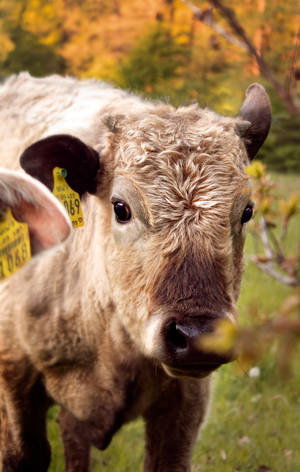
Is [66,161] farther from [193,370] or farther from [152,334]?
[193,370]

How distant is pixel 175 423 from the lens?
3.17 meters

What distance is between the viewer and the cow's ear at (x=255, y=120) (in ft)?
9.96

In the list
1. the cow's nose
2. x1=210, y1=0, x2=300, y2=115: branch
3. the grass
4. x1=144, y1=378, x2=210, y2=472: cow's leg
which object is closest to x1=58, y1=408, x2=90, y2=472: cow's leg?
the grass

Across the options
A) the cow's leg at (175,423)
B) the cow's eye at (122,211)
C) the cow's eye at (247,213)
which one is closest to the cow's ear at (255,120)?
the cow's eye at (247,213)

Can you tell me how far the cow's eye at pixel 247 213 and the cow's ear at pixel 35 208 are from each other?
2.88ft

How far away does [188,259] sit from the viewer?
232 centimetres

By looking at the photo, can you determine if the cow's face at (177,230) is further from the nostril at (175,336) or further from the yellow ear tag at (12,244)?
the yellow ear tag at (12,244)

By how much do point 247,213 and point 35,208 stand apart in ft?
3.19

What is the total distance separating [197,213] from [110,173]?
554 millimetres

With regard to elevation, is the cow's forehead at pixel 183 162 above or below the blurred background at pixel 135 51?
above

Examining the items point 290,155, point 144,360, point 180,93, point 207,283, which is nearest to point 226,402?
point 144,360

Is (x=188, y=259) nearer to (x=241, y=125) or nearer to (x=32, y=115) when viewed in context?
(x=241, y=125)

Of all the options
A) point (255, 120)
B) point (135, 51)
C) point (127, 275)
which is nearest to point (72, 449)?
point (127, 275)

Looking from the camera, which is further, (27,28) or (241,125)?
(27,28)
